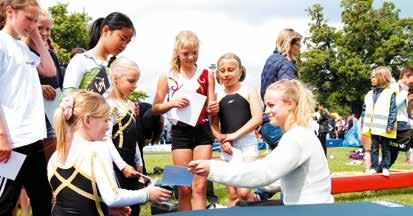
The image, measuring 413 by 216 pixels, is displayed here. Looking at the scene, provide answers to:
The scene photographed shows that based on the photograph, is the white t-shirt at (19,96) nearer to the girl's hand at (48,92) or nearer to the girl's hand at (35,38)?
the girl's hand at (35,38)

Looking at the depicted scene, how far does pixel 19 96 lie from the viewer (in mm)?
3121

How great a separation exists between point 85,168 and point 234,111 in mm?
2328

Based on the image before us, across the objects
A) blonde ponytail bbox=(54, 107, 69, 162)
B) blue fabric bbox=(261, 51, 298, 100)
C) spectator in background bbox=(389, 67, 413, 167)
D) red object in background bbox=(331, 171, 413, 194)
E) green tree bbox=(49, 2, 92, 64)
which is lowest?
red object in background bbox=(331, 171, 413, 194)

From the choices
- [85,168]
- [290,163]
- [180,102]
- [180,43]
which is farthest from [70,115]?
[180,43]

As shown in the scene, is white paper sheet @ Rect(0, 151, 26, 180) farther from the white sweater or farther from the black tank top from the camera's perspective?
the black tank top

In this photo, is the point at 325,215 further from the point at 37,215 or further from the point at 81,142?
the point at 37,215

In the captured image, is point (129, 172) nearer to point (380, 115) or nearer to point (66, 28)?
point (380, 115)

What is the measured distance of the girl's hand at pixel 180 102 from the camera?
443cm

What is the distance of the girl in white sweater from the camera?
Answer: 2717mm

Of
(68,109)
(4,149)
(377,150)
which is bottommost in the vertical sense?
(377,150)

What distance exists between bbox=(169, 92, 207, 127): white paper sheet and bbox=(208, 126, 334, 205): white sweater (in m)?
1.64

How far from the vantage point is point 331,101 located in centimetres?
4631

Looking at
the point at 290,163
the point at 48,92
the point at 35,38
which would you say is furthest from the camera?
the point at 48,92

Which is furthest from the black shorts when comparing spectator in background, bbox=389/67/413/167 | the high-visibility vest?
spectator in background, bbox=389/67/413/167
